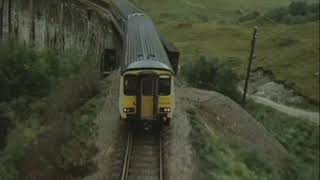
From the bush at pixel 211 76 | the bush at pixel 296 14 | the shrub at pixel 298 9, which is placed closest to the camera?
the bush at pixel 211 76

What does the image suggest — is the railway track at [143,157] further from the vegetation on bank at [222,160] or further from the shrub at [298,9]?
the shrub at [298,9]

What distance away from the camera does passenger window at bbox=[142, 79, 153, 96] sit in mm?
29500

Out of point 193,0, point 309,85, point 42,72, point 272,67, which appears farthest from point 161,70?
point 193,0

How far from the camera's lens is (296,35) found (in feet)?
321

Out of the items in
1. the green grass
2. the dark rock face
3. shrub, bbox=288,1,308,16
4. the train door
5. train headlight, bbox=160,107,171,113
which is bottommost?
the green grass

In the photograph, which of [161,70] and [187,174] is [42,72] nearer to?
[161,70]

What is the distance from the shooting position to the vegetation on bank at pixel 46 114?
27.8 metres

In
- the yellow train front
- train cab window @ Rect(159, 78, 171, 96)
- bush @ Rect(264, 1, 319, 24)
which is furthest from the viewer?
bush @ Rect(264, 1, 319, 24)

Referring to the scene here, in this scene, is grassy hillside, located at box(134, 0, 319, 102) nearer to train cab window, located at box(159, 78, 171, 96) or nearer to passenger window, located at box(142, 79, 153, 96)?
train cab window, located at box(159, 78, 171, 96)

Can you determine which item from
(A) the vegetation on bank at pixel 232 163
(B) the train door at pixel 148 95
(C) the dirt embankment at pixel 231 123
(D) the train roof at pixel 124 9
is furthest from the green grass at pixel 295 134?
(D) the train roof at pixel 124 9

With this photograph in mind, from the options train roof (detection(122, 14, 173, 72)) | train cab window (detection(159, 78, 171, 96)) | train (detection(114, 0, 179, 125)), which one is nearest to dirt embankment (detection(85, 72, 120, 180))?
train (detection(114, 0, 179, 125))

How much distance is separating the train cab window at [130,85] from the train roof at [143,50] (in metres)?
0.48

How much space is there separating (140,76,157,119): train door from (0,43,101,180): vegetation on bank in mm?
2806

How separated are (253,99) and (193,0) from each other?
243 ft
